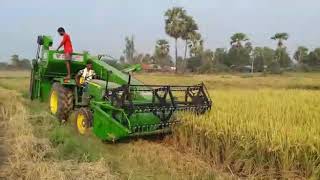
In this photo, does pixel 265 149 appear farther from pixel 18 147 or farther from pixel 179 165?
pixel 18 147

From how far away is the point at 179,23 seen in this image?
55812mm

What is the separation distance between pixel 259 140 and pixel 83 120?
4.29m

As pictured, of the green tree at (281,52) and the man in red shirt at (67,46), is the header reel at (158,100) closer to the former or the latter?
the man in red shirt at (67,46)

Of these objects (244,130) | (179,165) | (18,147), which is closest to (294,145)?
(244,130)

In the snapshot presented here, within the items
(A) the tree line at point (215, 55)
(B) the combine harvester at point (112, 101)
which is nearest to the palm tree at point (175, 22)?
(A) the tree line at point (215, 55)

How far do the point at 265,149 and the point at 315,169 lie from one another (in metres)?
0.80

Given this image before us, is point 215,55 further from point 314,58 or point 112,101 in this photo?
point 112,101

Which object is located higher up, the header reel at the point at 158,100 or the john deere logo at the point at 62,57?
the john deere logo at the point at 62,57

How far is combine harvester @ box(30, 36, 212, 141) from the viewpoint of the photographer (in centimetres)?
823

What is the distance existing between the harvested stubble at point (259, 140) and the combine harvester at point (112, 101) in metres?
0.60

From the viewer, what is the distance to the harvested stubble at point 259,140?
5.83 metres

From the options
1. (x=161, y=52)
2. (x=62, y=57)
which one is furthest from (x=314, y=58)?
(x=62, y=57)

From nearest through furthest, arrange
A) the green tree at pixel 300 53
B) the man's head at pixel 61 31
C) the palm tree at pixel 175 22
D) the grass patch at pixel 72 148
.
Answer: the grass patch at pixel 72 148, the man's head at pixel 61 31, the palm tree at pixel 175 22, the green tree at pixel 300 53

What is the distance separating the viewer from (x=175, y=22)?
5594 cm
